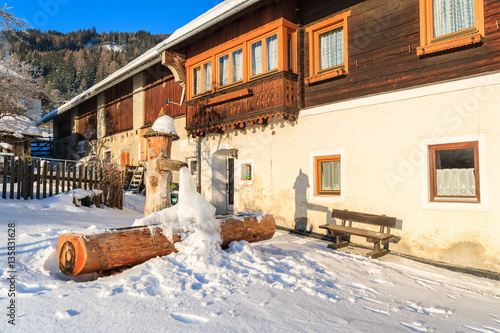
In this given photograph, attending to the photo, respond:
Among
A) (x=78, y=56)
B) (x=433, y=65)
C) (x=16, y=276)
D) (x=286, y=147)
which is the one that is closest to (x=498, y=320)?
(x=433, y=65)

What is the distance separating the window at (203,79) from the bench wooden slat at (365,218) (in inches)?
224

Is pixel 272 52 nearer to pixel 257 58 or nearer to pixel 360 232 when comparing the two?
pixel 257 58

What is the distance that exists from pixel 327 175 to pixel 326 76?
233cm

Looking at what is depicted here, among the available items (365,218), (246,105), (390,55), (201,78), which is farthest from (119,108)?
(365,218)

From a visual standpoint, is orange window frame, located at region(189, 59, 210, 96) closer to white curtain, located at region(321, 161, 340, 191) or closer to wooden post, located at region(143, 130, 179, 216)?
white curtain, located at region(321, 161, 340, 191)

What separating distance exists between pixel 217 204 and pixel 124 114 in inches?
376

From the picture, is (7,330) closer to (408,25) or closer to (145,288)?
(145,288)

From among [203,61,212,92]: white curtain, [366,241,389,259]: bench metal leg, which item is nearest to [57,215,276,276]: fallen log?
[366,241,389,259]: bench metal leg

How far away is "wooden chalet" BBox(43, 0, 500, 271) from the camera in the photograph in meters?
6.17

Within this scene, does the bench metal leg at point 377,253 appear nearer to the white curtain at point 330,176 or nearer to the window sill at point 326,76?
the white curtain at point 330,176

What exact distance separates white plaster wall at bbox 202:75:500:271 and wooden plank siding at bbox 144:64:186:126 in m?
5.88

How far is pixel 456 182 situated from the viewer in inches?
253

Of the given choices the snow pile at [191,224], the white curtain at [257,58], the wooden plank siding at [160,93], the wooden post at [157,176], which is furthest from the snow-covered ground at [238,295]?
the wooden plank siding at [160,93]

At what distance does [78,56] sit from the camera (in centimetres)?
7706
